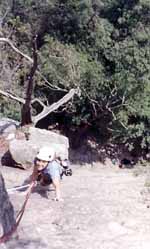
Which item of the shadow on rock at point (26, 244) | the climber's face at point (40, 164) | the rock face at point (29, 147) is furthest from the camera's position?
the rock face at point (29, 147)

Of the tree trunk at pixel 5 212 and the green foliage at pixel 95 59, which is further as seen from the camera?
the green foliage at pixel 95 59

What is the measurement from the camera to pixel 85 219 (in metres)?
7.68

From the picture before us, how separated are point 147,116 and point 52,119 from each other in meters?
3.39

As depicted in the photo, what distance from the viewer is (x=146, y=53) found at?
1480cm

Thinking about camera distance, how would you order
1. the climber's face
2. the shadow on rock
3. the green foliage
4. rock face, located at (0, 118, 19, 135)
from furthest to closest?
the green foliage → rock face, located at (0, 118, 19, 135) → the climber's face → the shadow on rock

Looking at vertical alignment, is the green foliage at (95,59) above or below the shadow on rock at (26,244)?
above

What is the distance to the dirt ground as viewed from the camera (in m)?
6.52

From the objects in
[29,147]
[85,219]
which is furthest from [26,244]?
[29,147]

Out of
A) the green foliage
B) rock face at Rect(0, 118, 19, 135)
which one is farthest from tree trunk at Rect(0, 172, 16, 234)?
the green foliage

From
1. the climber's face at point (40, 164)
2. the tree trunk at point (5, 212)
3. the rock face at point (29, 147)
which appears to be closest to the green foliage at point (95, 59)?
the rock face at point (29, 147)

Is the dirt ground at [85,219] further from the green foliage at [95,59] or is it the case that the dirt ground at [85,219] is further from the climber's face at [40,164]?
the green foliage at [95,59]

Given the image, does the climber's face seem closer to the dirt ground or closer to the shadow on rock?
the dirt ground

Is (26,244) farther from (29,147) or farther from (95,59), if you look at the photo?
(95,59)

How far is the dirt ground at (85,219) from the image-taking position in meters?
6.52
